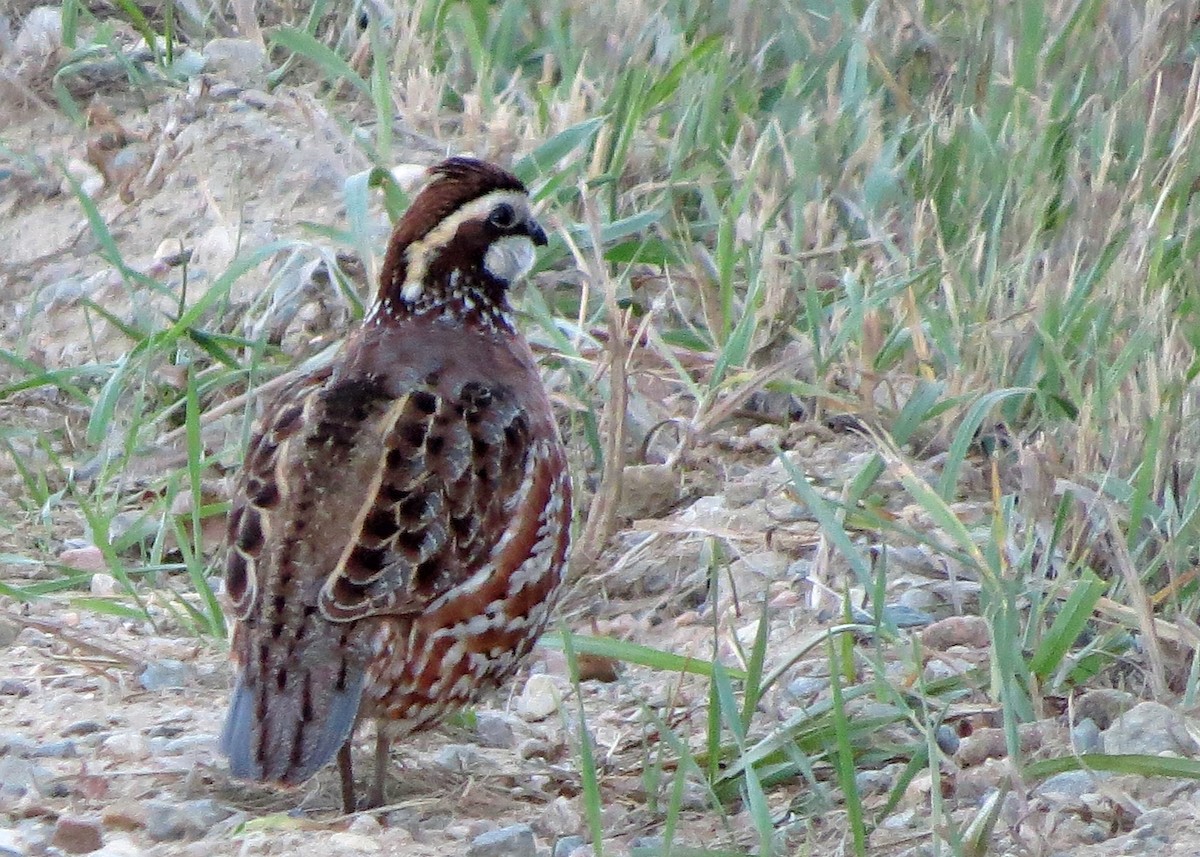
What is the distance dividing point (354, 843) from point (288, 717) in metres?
0.25

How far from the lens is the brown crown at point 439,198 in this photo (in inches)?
163

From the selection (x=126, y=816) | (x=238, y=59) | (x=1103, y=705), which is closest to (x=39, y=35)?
(x=238, y=59)

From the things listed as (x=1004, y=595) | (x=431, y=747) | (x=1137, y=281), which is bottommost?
(x=431, y=747)

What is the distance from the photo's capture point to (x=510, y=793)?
3723 millimetres

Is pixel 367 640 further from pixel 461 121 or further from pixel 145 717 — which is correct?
pixel 461 121

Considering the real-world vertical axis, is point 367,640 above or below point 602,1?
below

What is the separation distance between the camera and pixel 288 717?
347 cm

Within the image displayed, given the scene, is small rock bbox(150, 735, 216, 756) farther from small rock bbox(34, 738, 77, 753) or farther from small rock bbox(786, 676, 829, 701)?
small rock bbox(786, 676, 829, 701)

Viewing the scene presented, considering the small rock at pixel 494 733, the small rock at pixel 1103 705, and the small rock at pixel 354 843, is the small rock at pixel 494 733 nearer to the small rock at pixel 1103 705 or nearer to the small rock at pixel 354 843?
the small rock at pixel 354 843

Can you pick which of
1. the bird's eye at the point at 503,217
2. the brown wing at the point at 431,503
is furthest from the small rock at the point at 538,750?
the bird's eye at the point at 503,217

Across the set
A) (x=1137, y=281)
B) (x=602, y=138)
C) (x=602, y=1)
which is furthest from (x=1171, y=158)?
(x=602, y=1)

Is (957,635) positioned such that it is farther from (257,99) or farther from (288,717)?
(257,99)

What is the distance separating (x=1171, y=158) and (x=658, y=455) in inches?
64.2

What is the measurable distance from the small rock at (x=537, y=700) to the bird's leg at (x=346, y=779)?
607 mm
